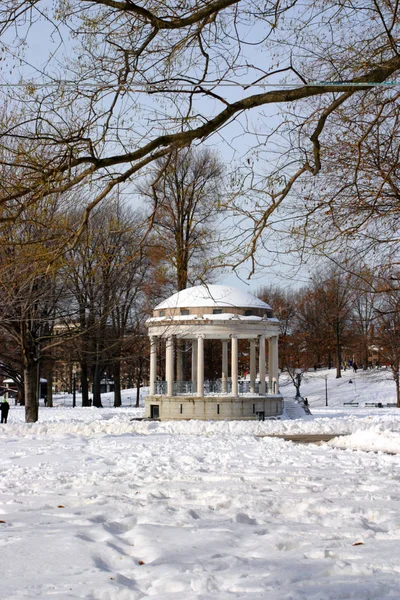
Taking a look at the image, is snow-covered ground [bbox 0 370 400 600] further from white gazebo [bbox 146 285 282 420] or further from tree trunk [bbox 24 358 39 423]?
white gazebo [bbox 146 285 282 420]

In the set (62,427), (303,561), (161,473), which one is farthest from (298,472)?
(62,427)

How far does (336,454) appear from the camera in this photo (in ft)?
45.1

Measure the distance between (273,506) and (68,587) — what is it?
3.30 meters

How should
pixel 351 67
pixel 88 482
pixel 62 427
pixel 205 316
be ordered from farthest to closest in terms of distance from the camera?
pixel 205 316 → pixel 62 427 → pixel 88 482 → pixel 351 67

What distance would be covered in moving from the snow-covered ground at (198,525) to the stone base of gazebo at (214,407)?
606 inches

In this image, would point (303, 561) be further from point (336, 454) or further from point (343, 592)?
point (336, 454)

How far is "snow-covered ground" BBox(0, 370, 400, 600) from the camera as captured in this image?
4617 mm

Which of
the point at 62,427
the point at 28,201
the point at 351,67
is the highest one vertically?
the point at 351,67

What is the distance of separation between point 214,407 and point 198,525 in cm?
2288

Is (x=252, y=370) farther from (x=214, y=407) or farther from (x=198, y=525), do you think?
(x=198, y=525)

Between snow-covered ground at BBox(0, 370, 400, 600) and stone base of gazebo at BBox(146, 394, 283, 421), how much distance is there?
50.5ft

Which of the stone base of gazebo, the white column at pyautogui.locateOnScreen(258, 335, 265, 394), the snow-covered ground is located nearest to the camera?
the snow-covered ground

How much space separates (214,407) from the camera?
29.3 metres

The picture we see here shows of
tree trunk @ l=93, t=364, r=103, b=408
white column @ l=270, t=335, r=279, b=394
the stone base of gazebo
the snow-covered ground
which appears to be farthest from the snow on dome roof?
the snow-covered ground
